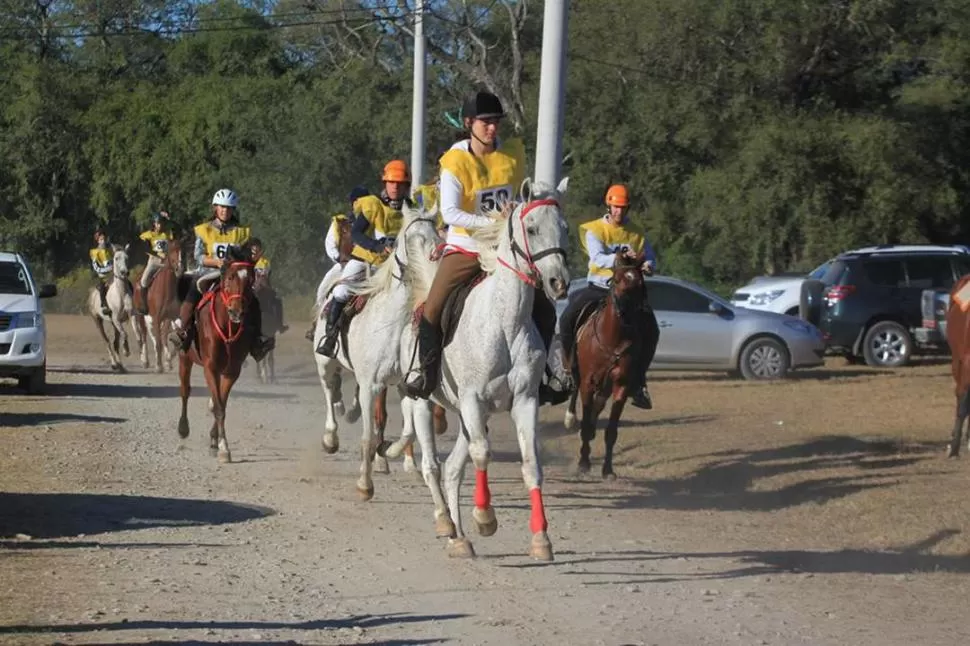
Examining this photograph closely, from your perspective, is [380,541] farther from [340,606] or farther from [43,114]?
[43,114]

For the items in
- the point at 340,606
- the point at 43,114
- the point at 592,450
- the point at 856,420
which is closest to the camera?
the point at 340,606

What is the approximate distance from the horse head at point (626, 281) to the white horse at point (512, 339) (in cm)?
485

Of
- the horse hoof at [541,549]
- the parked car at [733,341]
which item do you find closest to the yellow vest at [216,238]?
the horse hoof at [541,549]

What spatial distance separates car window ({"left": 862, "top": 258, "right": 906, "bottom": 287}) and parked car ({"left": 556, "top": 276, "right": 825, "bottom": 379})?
3.72 meters

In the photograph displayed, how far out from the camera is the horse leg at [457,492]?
1043 cm

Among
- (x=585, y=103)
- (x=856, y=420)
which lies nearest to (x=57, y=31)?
(x=585, y=103)

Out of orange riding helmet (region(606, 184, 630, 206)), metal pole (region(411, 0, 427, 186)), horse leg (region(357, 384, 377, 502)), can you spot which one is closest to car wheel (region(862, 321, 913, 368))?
metal pole (region(411, 0, 427, 186))

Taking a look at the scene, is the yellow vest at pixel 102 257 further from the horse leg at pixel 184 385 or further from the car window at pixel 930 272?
the car window at pixel 930 272

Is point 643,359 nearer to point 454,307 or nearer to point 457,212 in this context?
point 454,307

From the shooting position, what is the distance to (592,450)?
1769 centimetres

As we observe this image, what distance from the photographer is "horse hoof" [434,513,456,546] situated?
10.7m

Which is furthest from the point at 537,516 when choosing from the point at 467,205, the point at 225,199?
the point at 225,199

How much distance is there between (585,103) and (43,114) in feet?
77.7

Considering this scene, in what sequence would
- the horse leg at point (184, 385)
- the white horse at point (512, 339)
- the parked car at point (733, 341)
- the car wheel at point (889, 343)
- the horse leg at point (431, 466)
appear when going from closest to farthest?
the white horse at point (512, 339) < the horse leg at point (431, 466) < the horse leg at point (184, 385) < the parked car at point (733, 341) < the car wheel at point (889, 343)
